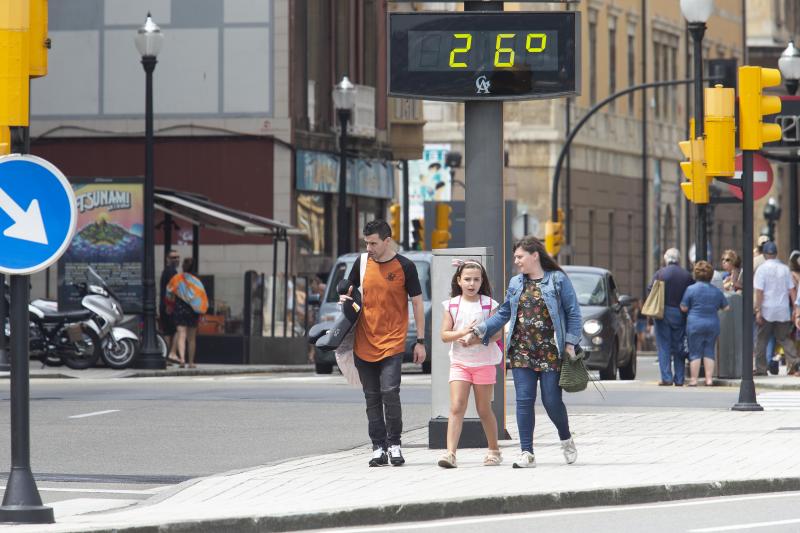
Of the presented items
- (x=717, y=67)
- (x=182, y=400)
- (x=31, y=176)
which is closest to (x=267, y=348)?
(x=717, y=67)

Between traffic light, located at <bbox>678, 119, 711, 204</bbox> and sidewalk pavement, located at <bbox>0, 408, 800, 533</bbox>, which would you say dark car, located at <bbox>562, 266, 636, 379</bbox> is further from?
sidewalk pavement, located at <bbox>0, 408, 800, 533</bbox>

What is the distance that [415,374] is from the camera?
32.6m

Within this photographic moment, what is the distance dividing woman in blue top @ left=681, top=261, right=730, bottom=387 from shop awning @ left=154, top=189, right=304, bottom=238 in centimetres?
1225

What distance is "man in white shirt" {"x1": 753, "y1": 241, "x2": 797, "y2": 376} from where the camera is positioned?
98.3 feet

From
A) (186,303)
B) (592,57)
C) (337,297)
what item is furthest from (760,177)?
(592,57)

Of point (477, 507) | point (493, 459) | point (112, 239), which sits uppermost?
point (112, 239)

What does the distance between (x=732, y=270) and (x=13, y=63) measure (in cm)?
2077

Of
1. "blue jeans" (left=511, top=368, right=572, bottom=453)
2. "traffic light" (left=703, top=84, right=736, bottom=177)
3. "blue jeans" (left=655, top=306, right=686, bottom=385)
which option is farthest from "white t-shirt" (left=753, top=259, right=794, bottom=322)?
"blue jeans" (left=511, top=368, right=572, bottom=453)

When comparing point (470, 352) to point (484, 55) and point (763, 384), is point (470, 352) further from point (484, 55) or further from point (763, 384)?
point (763, 384)

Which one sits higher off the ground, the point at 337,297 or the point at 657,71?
the point at 657,71

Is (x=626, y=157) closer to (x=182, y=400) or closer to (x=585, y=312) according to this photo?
(x=585, y=312)

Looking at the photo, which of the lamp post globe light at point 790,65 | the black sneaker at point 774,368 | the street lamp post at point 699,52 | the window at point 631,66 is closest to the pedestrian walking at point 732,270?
the street lamp post at point 699,52

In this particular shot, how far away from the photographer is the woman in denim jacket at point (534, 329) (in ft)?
49.9

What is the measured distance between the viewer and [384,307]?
15453 mm
